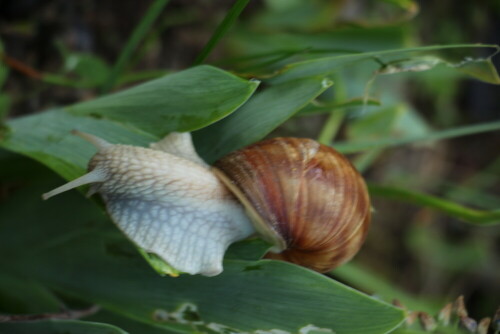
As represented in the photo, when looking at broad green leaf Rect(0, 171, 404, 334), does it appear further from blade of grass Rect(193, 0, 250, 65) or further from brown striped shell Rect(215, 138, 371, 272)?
blade of grass Rect(193, 0, 250, 65)

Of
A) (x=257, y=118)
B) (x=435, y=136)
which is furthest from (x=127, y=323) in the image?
(x=435, y=136)

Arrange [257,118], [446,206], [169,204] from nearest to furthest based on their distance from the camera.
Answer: [169,204], [257,118], [446,206]

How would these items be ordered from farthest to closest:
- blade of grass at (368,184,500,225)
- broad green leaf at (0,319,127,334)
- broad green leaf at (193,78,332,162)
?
blade of grass at (368,184,500,225), broad green leaf at (193,78,332,162), broad green leaf at (0,319,127,334)

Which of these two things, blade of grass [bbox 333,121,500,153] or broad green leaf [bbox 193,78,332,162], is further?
blade of grass [bbox 333,121,500,153]

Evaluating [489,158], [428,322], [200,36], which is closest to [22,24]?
[200,36]

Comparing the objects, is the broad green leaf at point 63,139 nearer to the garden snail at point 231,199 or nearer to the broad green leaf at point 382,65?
the garden snail at point 231,199

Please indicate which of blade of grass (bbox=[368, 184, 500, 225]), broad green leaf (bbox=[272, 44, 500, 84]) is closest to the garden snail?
broad green leaf (bbox=[272, 44, 500, 84])

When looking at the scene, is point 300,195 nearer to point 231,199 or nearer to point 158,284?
point 231,199
